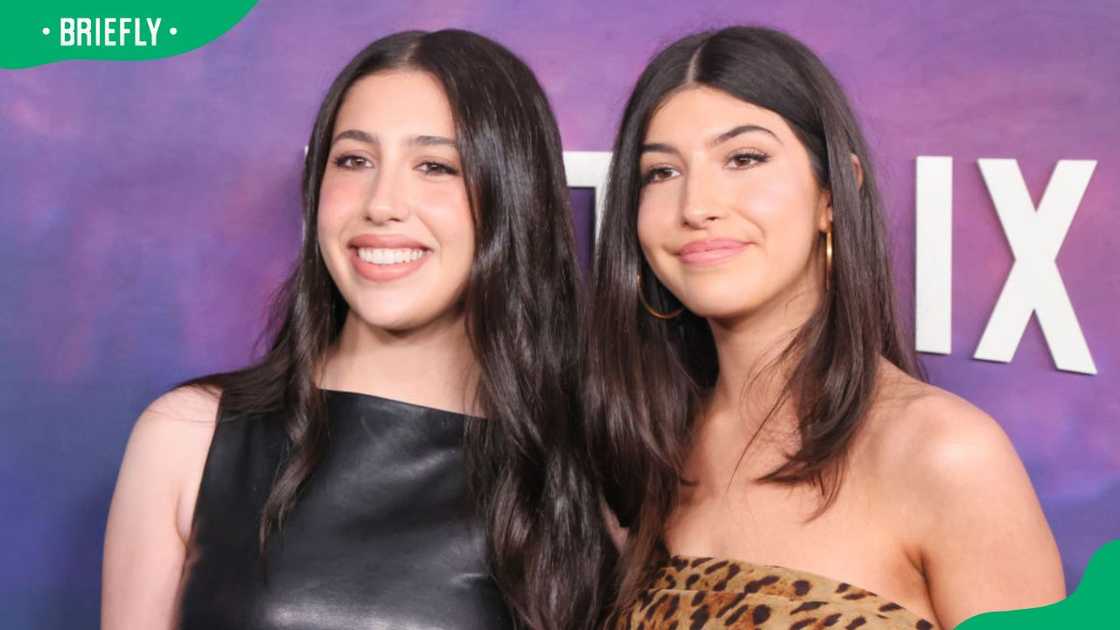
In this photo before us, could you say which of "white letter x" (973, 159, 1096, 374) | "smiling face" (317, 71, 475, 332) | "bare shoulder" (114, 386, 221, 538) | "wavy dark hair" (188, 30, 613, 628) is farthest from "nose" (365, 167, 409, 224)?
"white letter x" (973, 159, 1096, 374)

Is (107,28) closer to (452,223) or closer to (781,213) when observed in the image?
(452,223)

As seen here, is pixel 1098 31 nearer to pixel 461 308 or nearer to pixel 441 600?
pixel 461 308

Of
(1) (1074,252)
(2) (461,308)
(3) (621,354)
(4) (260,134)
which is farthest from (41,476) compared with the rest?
(1) (1074,252)

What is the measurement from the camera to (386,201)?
2.21 metres

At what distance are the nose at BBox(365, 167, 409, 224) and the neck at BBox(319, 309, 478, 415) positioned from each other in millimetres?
255

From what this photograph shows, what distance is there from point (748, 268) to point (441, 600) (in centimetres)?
73

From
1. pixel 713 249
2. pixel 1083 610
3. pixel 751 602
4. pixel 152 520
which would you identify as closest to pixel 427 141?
pixel 713 249

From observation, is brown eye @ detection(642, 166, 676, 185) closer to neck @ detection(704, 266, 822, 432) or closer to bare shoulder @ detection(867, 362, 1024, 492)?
neck @ detection(704, 266, 822, 432)

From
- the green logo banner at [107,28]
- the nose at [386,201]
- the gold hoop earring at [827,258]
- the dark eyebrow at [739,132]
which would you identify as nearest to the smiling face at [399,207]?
the nose at [386,201]

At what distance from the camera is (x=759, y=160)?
2.13 meters

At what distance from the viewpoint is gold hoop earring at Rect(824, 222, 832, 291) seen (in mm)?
2162

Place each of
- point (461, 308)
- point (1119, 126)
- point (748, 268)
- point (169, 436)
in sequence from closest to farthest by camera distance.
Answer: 1. point (748, 268)
2. point (169, 436)
3. point (461, 308)
4. point (1119, 126)

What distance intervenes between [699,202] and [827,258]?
9.7 inches

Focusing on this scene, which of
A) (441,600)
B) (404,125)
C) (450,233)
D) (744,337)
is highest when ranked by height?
(404,125)
